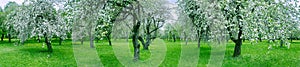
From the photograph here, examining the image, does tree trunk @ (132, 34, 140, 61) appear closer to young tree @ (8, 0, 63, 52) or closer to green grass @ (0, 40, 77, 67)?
green grass @ (0, 40, 77, 67)

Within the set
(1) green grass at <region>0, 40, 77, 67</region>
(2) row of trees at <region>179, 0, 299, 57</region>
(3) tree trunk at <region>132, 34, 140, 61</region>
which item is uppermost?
(2) row of trees at <region>179, 0, 299, 57</region>

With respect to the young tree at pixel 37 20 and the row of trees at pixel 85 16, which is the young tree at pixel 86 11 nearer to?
the row of trees at pixel 85 16

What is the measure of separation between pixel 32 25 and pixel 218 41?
542 inches

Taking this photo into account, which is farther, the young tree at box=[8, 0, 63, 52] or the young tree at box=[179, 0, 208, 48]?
the young tree at box=[8, 0, 63, 52]

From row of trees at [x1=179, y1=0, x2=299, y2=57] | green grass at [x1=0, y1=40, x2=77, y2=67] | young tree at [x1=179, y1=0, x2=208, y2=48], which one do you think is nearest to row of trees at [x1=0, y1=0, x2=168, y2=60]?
green grass at [x1=0, y1=40, x2=77, y2=67]

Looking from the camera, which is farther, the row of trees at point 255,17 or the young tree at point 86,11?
the young tree at point 86,11

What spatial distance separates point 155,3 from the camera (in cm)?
1750

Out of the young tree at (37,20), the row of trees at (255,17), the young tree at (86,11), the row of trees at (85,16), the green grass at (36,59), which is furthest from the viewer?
the young tree at (37,20)

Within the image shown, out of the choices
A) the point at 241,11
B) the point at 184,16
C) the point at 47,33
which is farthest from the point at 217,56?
the point at 47,33

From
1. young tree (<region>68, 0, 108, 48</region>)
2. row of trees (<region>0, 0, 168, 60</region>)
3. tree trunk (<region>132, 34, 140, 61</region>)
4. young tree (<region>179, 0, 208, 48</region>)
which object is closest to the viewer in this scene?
young tree (<region>68, 0, 108, 48</region>)

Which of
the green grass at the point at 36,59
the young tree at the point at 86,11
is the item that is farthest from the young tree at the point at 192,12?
the green grass at the point at 36,59

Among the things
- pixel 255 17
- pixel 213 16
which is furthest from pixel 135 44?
pixel 255 17

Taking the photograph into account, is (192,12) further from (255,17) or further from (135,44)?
(255,17)

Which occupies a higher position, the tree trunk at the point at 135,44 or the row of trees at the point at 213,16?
the row of trees at the point at 213,16
